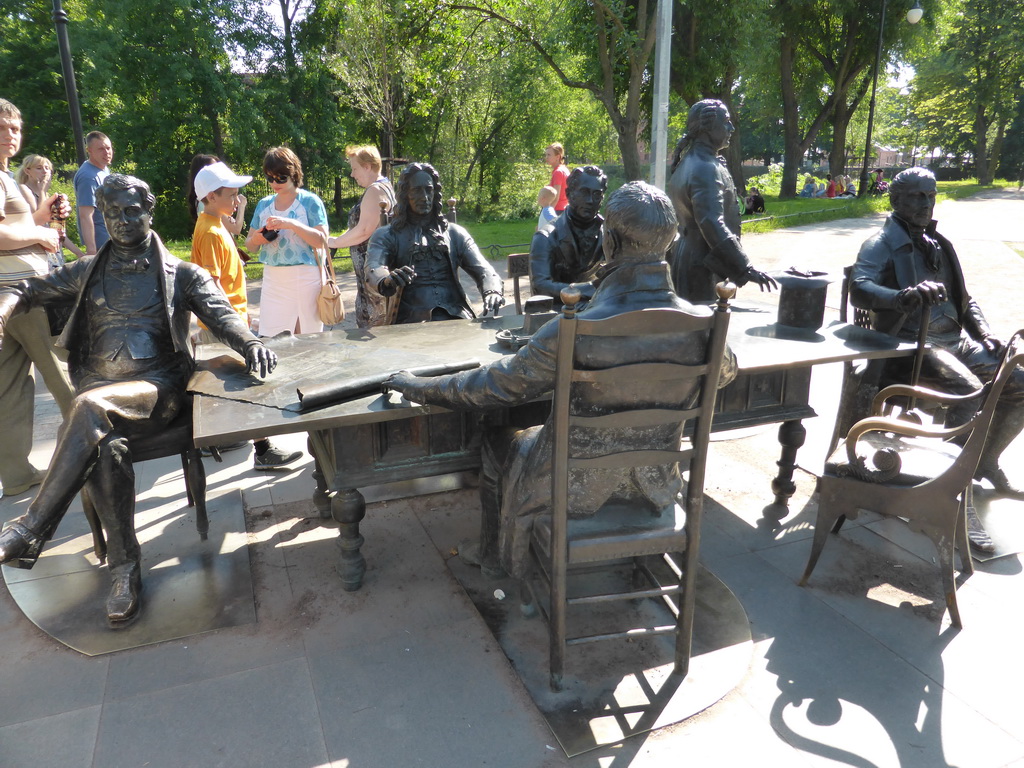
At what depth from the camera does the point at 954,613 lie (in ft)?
9.70

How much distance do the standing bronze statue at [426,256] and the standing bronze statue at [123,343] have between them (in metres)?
1.18

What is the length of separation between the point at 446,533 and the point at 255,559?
3.19ft

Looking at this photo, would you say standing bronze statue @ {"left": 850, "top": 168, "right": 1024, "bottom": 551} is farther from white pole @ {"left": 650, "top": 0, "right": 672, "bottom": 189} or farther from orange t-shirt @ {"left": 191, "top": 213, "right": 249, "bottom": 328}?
white pole @ {"left": 650, "top": 0, "right": 672, "bottom": 189}

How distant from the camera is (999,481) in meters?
4.10

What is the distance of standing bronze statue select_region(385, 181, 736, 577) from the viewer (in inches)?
87.8

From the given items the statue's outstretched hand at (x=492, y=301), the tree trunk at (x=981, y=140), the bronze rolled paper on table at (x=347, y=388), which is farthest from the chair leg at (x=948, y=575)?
the tree trunk at (x=981, y=140)

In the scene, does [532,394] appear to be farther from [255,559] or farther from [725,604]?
[255,559]

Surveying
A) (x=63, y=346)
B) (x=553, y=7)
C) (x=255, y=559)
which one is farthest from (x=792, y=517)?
(x=553, y=7)

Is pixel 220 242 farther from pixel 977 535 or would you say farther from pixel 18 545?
pixel 977 535

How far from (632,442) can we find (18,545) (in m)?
2.36

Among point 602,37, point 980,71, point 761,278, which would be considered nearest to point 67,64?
point 761,278

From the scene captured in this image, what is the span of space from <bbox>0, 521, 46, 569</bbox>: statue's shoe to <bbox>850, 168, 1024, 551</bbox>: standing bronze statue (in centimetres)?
401

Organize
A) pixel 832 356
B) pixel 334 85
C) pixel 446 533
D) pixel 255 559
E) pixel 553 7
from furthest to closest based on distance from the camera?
pixel 334 85
pixel 553 7
pixel 446 533
pixel 255 559
pixel 832 356

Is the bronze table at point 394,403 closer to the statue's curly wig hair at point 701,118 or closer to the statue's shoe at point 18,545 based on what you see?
the statue's shoe at point 18,545
